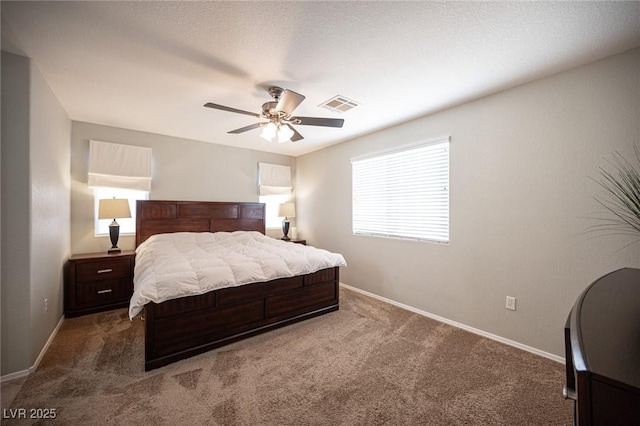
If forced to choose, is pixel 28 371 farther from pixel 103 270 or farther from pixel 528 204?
pixel 528 204

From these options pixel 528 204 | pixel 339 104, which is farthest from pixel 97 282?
pixel 528 204

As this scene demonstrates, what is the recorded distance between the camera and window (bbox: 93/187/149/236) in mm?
3808

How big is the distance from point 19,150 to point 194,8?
1.83 meters

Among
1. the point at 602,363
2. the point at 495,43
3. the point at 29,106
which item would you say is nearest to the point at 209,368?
the point at 602,363

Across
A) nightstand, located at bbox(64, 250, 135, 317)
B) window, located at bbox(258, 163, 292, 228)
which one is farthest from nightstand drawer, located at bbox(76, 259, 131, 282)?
window, located at bbox(258, 163, 292, 228)

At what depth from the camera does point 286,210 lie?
5398 mm

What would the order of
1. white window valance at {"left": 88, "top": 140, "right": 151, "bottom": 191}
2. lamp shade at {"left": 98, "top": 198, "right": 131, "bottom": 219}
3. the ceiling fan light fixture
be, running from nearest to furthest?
1. the ceiling fan light fixture
2. lamp shade at {"left": 98, "top": 198, "right": 131, "bottom": 219}
3. white window valance at {"left": 88, "top": 140, "right": 151, "bottom": 191}

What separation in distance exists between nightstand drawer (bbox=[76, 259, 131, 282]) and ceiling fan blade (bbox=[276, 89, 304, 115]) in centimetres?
303

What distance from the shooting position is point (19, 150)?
2.05 m

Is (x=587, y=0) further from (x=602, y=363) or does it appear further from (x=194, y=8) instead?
(x=194, y=8)

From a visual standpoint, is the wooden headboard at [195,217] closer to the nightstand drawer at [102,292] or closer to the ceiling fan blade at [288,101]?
the nightstand drawer at [102,292]

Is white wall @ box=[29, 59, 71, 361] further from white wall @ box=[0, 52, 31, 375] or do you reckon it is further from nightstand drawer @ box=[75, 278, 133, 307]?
nightstand drawer @ box=[75, 278, 133, 307]

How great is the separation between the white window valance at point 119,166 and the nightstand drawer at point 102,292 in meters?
1.39

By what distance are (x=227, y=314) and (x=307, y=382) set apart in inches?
40.1
